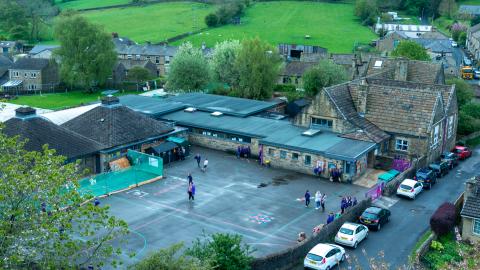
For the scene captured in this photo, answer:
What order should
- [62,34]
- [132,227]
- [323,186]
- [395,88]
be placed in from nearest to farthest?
[132,227] < [323,186] < [395,88] < [62,34]

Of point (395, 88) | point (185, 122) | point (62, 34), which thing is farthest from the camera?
point (62, 34)

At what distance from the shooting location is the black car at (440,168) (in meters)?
45.0

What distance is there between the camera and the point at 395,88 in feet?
162

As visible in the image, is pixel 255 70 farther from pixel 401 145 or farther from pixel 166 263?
pixel 166 263

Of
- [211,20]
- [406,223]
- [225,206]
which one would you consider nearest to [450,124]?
[406,223]

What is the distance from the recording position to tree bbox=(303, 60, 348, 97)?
72.3 metres

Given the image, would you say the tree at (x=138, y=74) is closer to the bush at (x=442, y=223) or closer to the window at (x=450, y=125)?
the window at (x=450, y=125)

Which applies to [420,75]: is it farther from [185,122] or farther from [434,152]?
[185,122]

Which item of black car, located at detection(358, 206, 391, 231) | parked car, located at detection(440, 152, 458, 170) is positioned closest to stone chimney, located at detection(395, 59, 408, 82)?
parked car, located at detection(440, 152, 458, 170)

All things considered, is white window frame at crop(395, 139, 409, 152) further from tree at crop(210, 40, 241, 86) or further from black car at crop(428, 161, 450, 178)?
tree at crop(210, 40, 241, 86)

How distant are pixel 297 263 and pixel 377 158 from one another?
65.0ft

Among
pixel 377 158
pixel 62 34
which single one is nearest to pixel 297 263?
pixel 377 158

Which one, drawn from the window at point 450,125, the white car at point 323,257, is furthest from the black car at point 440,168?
the white car at point 323,257

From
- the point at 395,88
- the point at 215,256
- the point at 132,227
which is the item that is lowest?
the point at 132,227
